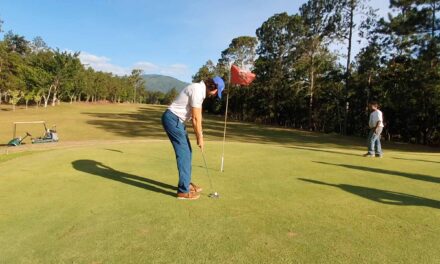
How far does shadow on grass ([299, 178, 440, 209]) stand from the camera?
5.53 metres

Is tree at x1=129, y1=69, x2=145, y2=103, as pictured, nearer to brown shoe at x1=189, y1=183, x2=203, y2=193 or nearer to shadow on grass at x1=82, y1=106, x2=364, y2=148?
shadow on grass at x1=82, y1=106, x2=364, y2=148

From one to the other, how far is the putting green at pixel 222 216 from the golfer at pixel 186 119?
0.37 meters

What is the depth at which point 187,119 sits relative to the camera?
6.03 m

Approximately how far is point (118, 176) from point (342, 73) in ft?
116

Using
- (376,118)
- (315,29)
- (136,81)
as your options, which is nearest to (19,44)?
(136,81)

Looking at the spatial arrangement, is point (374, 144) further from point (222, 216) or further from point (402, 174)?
point (222, 216)

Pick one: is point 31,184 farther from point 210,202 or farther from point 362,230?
point 362,230

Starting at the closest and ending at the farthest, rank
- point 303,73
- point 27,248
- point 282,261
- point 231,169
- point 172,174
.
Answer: point 282,261, point 27,248, point 172,174, point 231,169, point 303,73

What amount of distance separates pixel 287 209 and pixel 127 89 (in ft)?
408

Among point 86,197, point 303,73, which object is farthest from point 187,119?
point 303,73

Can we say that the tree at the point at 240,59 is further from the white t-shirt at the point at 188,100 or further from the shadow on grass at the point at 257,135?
the white t-shirt at the point at 188,100

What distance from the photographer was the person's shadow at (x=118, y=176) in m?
6.49

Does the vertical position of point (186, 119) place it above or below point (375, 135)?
above

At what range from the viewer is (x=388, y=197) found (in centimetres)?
590
